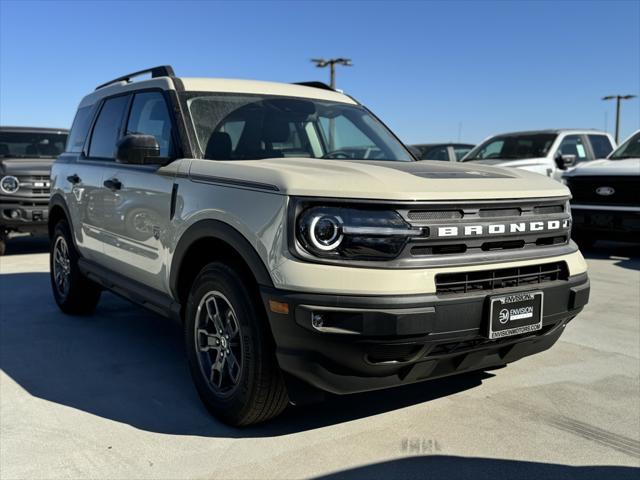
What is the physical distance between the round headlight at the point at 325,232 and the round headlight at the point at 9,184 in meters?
8.20

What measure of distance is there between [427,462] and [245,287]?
116 cm

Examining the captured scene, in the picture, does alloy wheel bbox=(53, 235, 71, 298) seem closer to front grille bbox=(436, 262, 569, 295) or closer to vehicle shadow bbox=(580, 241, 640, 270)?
front grille bbox=(436, 262, 569, 295)

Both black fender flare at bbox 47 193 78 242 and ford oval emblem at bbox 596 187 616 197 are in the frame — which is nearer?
black fender flare at bbox 47 193 78 242

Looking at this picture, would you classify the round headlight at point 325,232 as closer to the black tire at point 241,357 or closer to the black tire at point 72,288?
the black tire at point 241,357

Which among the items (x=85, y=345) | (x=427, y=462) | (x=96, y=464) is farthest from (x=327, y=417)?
(x=85, y=345)

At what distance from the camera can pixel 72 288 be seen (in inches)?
219

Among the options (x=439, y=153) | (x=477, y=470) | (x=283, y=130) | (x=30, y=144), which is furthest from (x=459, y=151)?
(x=477, y=470)

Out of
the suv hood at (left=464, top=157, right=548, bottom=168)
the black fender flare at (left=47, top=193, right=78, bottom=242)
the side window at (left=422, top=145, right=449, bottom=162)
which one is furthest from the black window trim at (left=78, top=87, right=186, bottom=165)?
the side window at (left=422, top=145, right=449, bottom=162)

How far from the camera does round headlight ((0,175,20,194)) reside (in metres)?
9.56

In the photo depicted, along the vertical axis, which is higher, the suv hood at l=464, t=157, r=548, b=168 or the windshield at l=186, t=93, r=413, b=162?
the windshield at l=186, t=93, r=413, b=162

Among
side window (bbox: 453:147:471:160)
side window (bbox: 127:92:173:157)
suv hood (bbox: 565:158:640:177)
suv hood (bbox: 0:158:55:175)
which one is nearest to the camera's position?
side window (bbox: 127:92:173:157)

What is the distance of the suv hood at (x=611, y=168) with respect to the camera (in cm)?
874

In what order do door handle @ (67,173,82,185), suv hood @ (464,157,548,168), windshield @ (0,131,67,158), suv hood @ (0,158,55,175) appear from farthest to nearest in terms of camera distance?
suv hood @ (464,157,548,168)
windshield @ (0,131,67,158)
suv hood @ (0,158,55,175)
door handle @ (67,173,82,185)

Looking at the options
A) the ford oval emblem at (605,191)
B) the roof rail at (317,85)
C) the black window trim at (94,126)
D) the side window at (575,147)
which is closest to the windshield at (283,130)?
the roof rail at (317,85)
